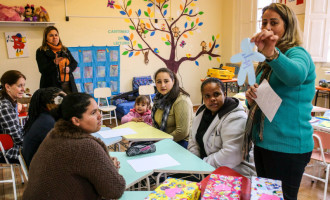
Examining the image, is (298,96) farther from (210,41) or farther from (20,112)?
(210,41)

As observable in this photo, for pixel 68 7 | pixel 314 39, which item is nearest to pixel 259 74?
pixel 314 39

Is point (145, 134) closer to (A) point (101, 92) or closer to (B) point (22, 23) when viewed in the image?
(A) point (101, 92)

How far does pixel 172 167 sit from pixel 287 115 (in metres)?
0.81

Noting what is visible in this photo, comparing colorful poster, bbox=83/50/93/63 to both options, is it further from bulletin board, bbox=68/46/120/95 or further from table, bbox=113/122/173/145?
table, bbox=113/122/173/145

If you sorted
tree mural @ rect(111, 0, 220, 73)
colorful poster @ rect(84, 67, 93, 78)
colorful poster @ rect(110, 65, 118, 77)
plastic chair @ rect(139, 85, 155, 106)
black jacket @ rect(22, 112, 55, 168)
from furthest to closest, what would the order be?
tree mural @ rect(111, 0, 220, 73) < colorful poster @ rect(110, 65, 118, 77) < colorful poster @ rect(84, 67, 93, 78) < plastic chair @ rect(139, 85, 155, 106) < black jacket @ rect(22, 112, 55, 168)

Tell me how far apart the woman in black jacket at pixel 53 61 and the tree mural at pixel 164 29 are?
7.24ft

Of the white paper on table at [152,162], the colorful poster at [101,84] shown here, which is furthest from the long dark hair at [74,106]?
the colorful poster at [101,84]

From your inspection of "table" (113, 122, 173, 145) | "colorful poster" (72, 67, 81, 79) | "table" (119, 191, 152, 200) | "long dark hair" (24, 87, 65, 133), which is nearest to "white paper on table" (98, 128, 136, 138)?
"table" (113, 122, 173, 145)

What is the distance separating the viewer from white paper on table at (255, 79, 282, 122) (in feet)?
4.36

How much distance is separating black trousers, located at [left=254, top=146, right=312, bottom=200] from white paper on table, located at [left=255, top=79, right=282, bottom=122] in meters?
0.21

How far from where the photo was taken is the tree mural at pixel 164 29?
20.2 ft

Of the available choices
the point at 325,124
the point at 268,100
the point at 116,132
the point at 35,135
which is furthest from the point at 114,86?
the point at 268,100

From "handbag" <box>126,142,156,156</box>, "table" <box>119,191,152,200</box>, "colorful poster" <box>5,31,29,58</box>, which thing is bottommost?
"table" <box>119,191,152,200</box>

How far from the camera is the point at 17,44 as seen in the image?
5070 millimetres
